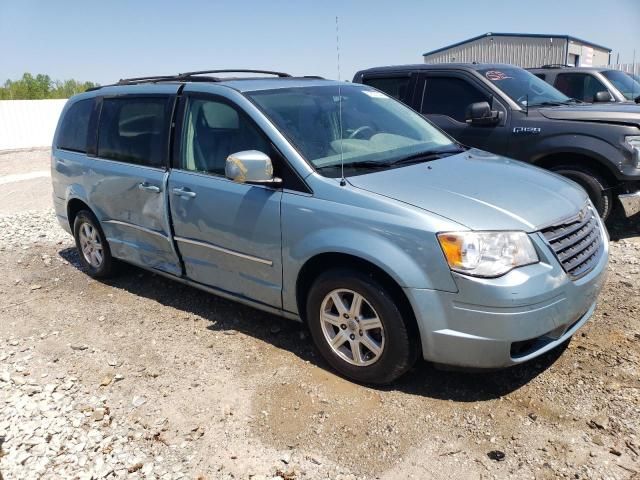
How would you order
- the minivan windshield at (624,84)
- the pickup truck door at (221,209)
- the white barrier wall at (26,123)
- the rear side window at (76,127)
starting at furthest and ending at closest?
1. the white barrier wall at (26,123)
2. the minivan windshield at (624,84)
3. the rear side window at (76,127)
4. the pickup truck door at (221,209)

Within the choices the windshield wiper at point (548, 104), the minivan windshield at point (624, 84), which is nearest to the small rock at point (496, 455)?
the windshield wiper at point (548, 104)

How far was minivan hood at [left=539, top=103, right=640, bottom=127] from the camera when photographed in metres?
5.80

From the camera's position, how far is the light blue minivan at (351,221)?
2.90 metres

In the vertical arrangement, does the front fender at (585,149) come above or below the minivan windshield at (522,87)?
below

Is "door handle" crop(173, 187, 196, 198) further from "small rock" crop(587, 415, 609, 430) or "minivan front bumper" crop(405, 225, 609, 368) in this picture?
"small rock" crop(587, 415, 609, 430)

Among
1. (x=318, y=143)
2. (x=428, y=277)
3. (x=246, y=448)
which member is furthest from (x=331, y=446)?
(x=318, y=143)

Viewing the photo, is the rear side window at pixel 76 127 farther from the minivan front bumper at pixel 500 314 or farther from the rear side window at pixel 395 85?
the minivan front bumper at pixel 500 314

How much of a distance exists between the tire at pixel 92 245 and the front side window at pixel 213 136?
1629 mm

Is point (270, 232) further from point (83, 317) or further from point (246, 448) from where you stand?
point (83, 317)

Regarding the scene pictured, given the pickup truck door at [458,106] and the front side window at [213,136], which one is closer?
the front side window at [213,136]

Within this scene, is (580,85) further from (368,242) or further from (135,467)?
(135,467)

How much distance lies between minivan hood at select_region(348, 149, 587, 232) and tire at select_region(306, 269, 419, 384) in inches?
21.5

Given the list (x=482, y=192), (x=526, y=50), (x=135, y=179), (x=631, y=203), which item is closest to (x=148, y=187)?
(x=135, y=179)

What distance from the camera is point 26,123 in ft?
66.9
